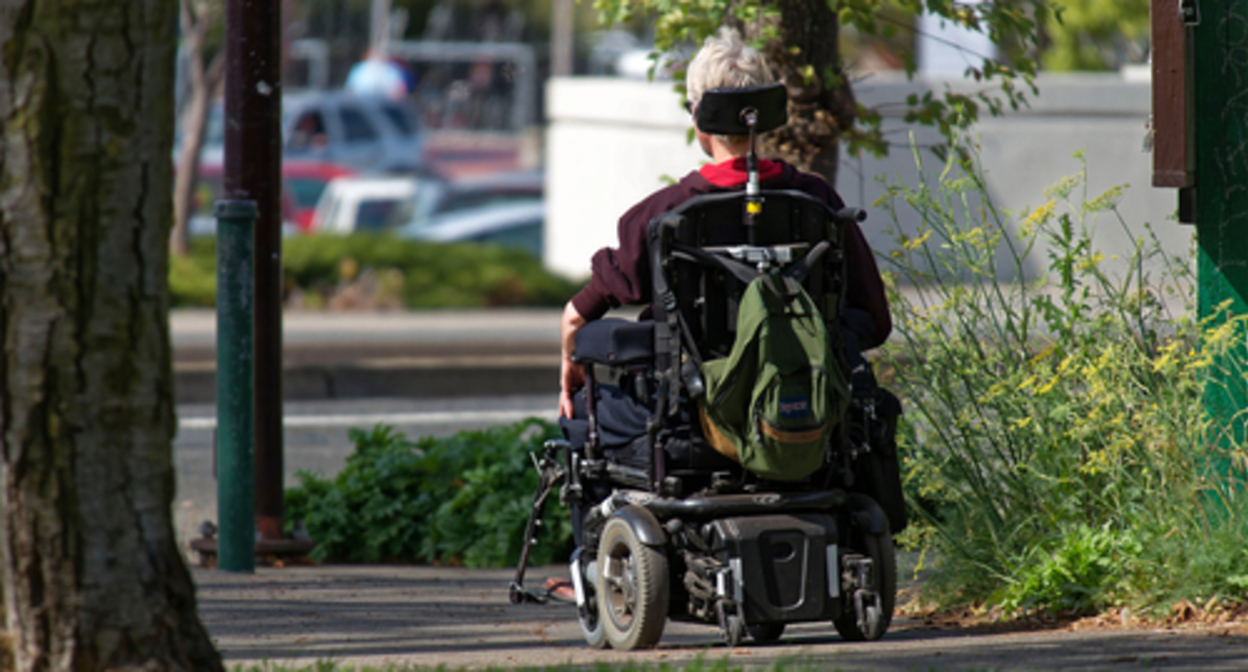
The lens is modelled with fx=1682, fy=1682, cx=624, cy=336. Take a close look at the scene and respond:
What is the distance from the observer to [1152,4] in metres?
4.70

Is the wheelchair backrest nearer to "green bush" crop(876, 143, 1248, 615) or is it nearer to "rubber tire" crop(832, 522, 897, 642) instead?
"rubber tire" crop(832, 522, 897, 642)

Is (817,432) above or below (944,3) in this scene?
below

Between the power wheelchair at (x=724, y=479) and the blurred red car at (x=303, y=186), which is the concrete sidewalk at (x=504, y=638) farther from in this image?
the blurred red car at (x=303, y=186)

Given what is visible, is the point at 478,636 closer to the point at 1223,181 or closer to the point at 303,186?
the point at 1223,181

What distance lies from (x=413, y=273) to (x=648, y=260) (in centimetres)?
1412

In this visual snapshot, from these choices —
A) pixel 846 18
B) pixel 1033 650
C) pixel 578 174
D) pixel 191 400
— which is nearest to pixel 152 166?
pixel 1033 650

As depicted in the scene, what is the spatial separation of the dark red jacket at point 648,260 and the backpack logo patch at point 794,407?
51 centimetres

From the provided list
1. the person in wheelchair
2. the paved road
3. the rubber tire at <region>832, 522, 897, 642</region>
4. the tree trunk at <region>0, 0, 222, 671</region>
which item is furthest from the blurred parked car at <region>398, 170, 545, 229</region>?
the tree trunk at <region>0, 0, 222, 671</region>

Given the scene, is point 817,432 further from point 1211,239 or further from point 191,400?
point 191,400

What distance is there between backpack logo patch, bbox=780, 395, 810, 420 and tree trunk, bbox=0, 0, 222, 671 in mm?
1441

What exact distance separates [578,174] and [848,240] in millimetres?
14316

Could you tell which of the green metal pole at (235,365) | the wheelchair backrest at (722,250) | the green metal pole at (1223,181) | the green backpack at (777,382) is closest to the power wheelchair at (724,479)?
the wheelchair backrest at (722,250)

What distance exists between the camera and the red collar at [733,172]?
14.2ft

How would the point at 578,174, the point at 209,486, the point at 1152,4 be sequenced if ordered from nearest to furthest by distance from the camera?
the point at 1152,4
the point at 209,486
the point at 578,174
